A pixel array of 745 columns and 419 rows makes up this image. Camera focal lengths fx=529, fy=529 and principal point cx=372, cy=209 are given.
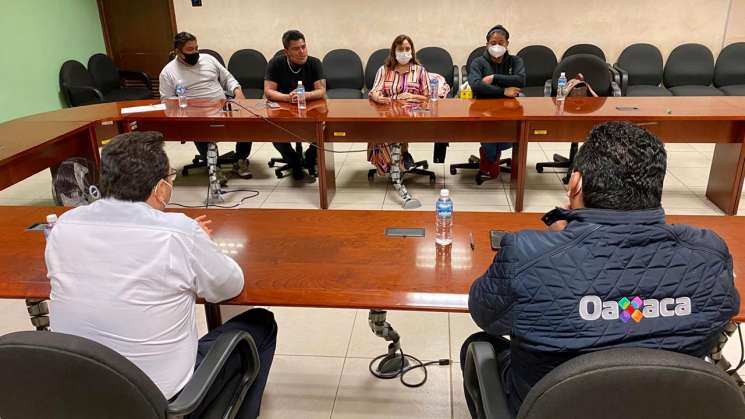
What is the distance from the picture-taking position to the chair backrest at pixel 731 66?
5.53m

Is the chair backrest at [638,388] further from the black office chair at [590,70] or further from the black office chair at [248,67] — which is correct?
the black office chair at [248,67]

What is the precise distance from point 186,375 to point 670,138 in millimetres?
3451

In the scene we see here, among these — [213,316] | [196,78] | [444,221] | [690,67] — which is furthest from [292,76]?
[690,67]

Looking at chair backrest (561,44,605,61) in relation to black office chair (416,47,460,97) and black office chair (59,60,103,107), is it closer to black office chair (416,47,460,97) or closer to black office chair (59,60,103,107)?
black office chair (416,47,460,97)

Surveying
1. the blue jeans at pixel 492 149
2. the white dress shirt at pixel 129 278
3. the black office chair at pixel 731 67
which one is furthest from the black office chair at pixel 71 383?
the black office chair at pixel 731 67

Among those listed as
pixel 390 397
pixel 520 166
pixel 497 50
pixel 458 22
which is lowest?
pixel 390 397

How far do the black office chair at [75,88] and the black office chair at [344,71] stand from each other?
243cm

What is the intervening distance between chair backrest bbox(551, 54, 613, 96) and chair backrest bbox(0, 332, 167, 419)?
424cm

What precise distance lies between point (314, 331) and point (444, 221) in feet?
3.25

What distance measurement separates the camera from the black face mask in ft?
13.9

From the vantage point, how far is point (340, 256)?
1.79 metres

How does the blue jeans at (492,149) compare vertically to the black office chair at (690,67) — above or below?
below

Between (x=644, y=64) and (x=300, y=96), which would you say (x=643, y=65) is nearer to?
(x=644, y=64)

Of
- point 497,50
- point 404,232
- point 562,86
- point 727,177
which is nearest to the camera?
point 404,232
